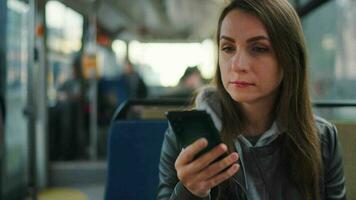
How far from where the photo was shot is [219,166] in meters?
1.18

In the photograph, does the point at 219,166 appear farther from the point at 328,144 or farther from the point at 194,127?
the point at 328,144

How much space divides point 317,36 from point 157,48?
8774 millimetres

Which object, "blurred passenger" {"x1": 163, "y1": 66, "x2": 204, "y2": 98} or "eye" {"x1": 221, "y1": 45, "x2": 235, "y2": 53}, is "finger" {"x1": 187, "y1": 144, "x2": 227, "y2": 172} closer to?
"eye" {"x1": 221, "y1": 45, "x2": 235, "y2": 53}

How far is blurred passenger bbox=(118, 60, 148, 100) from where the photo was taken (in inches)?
306

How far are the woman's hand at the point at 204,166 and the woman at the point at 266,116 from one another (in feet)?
0.83

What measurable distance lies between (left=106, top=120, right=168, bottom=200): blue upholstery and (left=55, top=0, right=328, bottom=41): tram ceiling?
4.52m

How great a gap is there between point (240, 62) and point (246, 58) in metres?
0.02

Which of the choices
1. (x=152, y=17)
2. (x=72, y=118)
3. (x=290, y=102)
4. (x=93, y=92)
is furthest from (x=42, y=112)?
(x=152, y=17)

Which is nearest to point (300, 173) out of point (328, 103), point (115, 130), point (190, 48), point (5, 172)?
point (115, 130)

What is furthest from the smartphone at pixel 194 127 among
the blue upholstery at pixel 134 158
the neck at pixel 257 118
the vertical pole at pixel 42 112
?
the vertical pole at pixel 42 112

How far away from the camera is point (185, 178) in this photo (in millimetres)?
1244

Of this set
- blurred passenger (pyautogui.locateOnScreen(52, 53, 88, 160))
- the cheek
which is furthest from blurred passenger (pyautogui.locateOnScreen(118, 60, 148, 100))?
the cheek

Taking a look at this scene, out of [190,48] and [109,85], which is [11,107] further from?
[190,48]

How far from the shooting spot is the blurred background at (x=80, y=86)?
4250 mm
